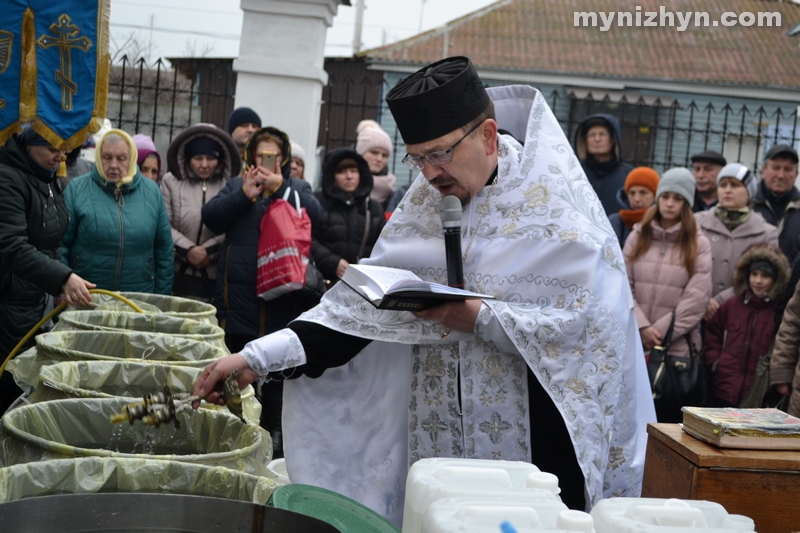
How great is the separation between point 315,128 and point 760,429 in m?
6.46

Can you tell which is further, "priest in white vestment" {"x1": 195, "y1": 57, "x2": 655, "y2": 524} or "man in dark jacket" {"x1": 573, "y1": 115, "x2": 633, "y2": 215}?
"man in dark jacket" {"x1": 573, "y1": 115, "x2": 633, "y2": 215}

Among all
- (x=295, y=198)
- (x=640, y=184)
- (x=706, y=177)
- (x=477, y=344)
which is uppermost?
(x=706, y=177)

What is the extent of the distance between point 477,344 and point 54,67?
84.1 inches

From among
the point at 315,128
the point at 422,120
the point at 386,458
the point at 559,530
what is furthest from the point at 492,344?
the point at 315,128

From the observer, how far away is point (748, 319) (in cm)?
588

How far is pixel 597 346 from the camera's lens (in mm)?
2594

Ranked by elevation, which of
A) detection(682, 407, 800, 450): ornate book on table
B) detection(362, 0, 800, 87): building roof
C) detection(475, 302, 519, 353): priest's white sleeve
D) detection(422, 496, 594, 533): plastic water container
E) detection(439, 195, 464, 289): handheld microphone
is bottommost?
detection(422, 496, 594, 533): plastic water container

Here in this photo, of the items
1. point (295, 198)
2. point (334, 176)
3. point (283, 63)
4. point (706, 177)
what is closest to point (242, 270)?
point (295, 198)

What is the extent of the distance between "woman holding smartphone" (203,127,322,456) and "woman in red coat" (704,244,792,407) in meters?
2.88

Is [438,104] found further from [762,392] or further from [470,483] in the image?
[762,392]

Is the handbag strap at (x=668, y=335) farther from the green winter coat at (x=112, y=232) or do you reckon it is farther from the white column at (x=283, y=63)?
the white column at (x=283, y=63)

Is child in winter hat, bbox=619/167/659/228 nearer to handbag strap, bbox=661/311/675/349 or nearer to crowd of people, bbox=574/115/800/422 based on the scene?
crowd of people, bbox=574/115/800/422

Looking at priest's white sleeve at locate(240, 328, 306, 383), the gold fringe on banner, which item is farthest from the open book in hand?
the gold fringe on banner

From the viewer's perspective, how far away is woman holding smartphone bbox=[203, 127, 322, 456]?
18.6ft
